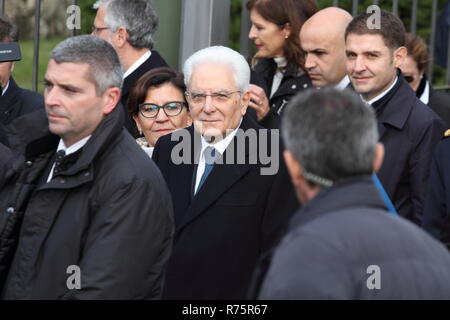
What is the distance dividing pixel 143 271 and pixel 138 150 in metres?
0.45

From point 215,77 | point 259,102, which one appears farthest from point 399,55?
point 215,77

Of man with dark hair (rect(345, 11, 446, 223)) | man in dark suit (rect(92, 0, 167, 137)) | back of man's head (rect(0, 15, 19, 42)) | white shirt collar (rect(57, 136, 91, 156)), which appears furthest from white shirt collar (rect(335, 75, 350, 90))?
white shirt collar (rect(57, 136, 91, 156))

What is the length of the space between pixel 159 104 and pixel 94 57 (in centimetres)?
148

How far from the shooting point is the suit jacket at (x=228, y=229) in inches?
157

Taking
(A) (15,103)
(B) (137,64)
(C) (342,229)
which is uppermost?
(C) (342,229)

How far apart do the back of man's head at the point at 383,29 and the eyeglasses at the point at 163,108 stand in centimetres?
89

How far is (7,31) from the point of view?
5934 mm

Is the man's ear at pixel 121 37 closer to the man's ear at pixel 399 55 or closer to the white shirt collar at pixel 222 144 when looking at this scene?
the man's ear at pixel 399 55

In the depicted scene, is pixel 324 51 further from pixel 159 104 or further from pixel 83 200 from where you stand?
pixel 83 200

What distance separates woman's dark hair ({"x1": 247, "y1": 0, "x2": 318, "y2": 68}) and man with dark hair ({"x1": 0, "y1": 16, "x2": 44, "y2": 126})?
1.35 m

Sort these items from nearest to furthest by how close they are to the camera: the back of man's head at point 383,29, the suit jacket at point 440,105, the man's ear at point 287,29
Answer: the back of man's head at point 383,29 < the man's ear at point 287,29 < the suit jacket at point 440,105

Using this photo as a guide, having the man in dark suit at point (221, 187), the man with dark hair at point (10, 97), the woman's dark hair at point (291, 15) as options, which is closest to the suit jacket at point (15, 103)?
the man with dark hair at point (10, 97)

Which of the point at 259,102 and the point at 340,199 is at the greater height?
the point at 340,199
